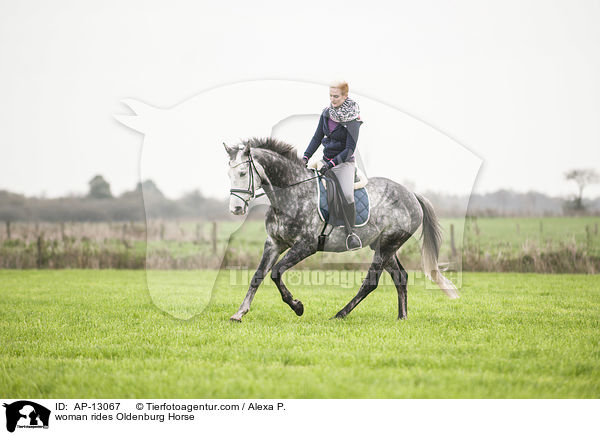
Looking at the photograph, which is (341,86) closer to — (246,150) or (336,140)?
(336,140)

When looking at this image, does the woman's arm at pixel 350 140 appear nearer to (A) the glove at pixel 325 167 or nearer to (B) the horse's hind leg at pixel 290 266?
(A) the glove at pixel 325 167

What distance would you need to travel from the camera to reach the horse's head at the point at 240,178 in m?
5.94

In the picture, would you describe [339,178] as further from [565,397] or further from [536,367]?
[565,397]

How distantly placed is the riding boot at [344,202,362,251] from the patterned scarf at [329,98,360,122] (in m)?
1.13

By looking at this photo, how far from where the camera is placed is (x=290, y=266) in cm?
661

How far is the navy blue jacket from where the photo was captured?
6.43m

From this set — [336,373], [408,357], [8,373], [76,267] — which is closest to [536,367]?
[408,357]

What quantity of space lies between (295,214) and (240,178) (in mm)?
977

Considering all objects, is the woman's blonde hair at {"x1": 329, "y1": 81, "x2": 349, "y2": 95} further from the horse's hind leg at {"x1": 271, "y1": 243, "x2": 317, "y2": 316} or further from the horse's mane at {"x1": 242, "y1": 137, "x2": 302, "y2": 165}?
the horse's hind leg at {"x1": 271, "y1": 243, "x2": 317, "y2": 316}

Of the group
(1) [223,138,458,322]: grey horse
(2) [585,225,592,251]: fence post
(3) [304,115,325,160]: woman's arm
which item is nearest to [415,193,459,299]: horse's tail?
(1) [223,138,458,322]: grey horse

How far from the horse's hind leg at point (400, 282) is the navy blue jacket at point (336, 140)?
180 cm

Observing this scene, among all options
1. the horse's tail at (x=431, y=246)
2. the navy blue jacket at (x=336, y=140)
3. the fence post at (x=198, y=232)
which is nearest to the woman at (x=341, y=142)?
the navy blue jacket at (x=336, y=140)
